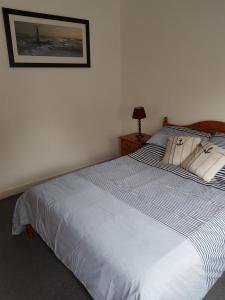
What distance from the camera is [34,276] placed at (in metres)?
1.78

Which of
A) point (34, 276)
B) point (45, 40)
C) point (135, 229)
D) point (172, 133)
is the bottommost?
point (34, 276)

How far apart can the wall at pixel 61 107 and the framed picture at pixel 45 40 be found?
0.08 metres

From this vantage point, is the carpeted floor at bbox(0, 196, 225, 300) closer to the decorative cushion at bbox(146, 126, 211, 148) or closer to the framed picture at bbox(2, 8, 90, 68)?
the decorative cushion at bbox(146, 126, 211, 148)

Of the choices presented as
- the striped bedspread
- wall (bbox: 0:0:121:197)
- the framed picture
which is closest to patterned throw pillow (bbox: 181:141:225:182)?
the striped bedspread

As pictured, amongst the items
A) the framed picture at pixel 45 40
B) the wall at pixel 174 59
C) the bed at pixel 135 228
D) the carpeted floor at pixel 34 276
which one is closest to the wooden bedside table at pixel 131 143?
the wall at pixel 174 59

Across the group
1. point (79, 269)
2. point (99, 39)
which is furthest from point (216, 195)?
point (99, 39)

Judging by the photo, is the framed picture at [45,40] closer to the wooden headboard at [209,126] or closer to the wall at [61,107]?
the wall at [61,107]

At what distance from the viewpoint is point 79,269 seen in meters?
1.43

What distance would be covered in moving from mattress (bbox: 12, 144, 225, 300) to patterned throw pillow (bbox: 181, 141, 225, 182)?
0.21 feet

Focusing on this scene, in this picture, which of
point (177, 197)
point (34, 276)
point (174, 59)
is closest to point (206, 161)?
point (177, 197)

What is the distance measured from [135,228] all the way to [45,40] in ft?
7.99

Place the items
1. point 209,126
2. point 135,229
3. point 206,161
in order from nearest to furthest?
point 135,229 < point 206,161 < point 209,126

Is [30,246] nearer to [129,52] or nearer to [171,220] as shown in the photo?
[171,220]

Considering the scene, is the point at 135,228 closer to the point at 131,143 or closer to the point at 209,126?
the point at 209,126
